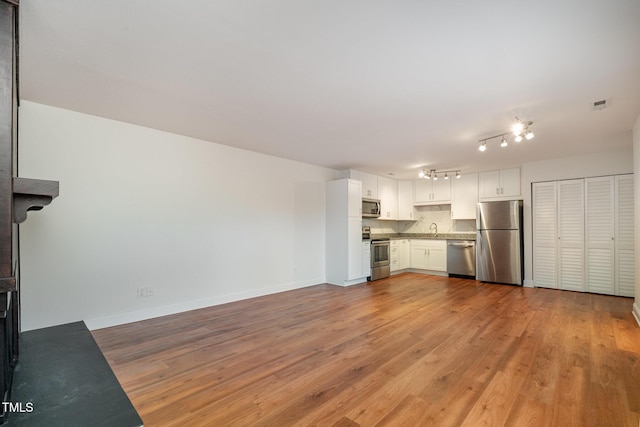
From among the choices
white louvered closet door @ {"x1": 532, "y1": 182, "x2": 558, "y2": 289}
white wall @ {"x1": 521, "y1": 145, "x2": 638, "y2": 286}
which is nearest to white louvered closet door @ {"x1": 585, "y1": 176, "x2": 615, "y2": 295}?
white wall @ {"x1": 521, "y1": 145, "x2": 638, "y2": 286}

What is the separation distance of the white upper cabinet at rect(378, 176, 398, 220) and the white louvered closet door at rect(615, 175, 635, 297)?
3.85m

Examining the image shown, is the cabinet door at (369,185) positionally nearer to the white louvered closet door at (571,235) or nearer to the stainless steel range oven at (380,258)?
the stainless steel range oven at (380,258)

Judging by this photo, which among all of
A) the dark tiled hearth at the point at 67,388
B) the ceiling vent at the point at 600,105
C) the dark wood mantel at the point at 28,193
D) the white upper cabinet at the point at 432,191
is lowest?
the dark tiled hearth at the point at 67,388

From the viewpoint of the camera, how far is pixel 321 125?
353 cm

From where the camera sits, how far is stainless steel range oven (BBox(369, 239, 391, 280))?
6.21 m

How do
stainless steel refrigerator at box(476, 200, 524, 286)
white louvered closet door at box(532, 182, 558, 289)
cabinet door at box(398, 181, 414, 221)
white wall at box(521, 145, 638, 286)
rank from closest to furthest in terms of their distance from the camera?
white wall at box(521, 145, 638, 286), white louvered closet door at box(532, 182, 558, 289), stainless steel refrigerator at box(476, 200, 524, 286), cabinet door at box(398, 181, 414, 221)

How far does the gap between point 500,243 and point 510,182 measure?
49.6 inches

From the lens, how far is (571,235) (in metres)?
5.17

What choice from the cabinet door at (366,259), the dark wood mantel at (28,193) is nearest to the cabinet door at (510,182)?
the cabinet door at (366,259)

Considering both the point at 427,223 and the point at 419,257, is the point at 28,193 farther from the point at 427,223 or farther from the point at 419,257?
the point at 427,223

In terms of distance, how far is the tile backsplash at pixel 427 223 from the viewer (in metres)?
7.09

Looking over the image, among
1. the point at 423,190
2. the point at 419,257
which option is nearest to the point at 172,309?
the point at 419,257

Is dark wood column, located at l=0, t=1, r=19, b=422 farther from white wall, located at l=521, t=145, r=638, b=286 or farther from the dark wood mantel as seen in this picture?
white wall, located at l=521, t=145, r=638, b=286

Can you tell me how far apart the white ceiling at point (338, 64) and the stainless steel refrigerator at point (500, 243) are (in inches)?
86.4
